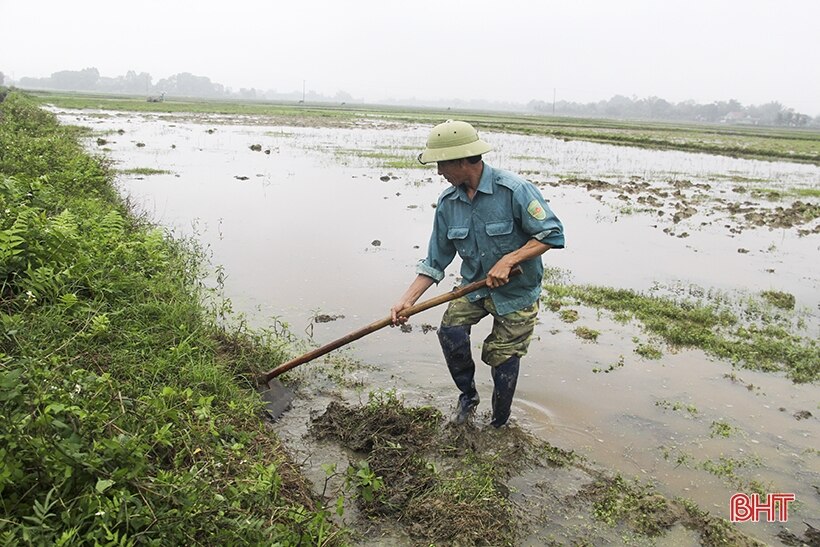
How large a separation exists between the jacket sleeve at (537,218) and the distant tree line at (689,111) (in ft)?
417

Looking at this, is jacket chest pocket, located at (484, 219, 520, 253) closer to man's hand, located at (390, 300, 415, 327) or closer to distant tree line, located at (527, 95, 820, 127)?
man's hand, located at (390, 300, 415, 327)

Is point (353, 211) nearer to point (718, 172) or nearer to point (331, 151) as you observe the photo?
point (331, 151)

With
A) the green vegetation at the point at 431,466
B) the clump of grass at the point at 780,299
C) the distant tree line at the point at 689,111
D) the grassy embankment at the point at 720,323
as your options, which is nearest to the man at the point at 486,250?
the green vegetation at the point at 431,466

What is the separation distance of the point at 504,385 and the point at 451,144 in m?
1.55

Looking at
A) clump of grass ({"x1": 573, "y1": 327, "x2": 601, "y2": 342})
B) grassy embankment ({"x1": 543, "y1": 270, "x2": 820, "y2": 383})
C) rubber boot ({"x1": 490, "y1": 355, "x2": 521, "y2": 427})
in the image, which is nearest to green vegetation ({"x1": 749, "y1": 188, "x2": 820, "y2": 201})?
grassy embankment ({"x1": 543, "y1": 270, "x2": 820, "y2": 383})

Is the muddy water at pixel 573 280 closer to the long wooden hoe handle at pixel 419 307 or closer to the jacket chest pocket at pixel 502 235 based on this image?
the long wooden hoe handle at pixel 419 307

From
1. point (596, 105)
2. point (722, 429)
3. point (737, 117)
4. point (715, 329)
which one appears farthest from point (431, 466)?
point (596, 105)

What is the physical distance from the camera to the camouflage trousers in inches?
144

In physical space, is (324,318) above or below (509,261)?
below

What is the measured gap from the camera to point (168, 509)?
2199mm

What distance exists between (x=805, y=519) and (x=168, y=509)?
3.25 meters

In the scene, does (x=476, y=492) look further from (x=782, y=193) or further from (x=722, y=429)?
(x=782, y=193)

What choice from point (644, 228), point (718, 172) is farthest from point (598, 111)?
point (644, 228)

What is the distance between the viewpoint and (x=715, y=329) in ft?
19.4
